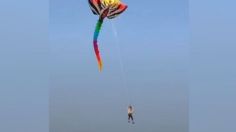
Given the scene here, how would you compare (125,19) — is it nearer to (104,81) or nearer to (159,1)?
(159,1)

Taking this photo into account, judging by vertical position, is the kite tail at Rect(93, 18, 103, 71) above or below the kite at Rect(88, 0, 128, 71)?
below

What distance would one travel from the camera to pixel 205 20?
2.26 meters

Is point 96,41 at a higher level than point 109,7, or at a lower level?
lower

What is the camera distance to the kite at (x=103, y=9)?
7.52ft

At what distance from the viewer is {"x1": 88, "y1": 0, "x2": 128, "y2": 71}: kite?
7.52 feet

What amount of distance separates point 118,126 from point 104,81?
0.32 metres

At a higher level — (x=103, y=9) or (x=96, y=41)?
(x=103, y=9)

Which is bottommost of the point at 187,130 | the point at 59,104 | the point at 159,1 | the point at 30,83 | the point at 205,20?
the point at 187,130

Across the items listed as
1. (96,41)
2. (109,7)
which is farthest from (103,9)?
(96,41)

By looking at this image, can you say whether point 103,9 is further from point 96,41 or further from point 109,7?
point 96,41

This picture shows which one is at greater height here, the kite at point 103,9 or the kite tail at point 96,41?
the kite at point 103,9

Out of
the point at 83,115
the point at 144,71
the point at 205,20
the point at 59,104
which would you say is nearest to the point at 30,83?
the point at 59,104

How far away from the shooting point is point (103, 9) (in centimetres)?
231

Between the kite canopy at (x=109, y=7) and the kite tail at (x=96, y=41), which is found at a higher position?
the kite canopy at (x=109, y=7)
